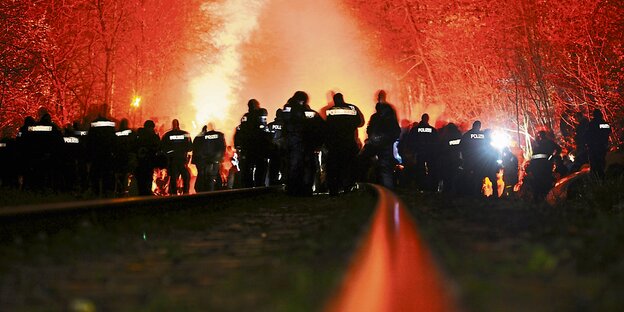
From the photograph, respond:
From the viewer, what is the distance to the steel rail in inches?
118

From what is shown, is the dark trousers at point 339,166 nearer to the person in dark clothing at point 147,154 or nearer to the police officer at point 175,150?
the person in dark clothing at point 147,154

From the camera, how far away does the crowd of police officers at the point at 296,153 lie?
63.4 ft

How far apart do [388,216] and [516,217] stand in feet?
3.63

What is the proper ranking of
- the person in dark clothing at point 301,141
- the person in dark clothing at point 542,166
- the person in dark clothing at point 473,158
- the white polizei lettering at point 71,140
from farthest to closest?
the white polizei lettering at point 71,140 → the person in dark clothing at point 473,158 → the person in dark clothing at point 542,166 → the person in dark clothing at point 301,141

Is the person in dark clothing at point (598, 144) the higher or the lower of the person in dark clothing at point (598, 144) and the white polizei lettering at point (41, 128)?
the lower

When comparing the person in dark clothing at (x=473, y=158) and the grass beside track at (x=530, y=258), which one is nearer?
the grass beside track at (x=530, y=258)

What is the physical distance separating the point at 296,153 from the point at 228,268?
14.3m

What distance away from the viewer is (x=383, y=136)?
21.1 m

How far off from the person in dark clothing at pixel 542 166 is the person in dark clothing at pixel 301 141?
18.9 ft

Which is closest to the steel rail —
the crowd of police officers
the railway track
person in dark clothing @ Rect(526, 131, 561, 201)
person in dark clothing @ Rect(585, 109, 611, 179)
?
the railway track

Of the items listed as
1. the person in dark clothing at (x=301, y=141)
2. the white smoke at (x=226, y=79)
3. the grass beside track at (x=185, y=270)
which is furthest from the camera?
the white smoke at (x=226, y=79)

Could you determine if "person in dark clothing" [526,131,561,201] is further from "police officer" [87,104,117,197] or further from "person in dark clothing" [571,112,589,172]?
"police officer" [87,104,117,197]

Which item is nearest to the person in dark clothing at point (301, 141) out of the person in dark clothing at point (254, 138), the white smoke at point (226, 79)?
the person in dark clothing at point (254, 138)

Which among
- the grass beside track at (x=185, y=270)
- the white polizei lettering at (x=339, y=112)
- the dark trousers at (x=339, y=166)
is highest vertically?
the white polizei lettering at (x=339, y=112)
